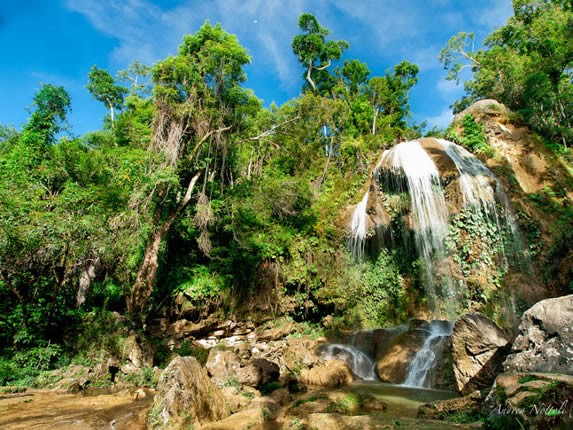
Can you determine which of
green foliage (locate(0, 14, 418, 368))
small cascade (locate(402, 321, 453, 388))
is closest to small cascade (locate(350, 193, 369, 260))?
green foliage (locate(0, 14, 418, 368))

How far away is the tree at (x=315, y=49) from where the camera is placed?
26422mm

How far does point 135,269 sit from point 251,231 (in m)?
4.67

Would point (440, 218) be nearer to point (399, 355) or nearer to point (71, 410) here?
point (399, 355)

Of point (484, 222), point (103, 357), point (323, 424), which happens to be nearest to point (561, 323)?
point (323, 424)

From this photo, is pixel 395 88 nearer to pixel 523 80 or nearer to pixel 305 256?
pixel 523 80

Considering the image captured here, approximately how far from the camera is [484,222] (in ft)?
36.9

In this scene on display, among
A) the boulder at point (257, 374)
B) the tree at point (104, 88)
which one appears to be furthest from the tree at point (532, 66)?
the tree at point (104, 88)

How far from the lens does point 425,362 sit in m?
7.50

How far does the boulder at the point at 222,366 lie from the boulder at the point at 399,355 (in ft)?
12.0

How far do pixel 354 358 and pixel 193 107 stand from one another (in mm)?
9849

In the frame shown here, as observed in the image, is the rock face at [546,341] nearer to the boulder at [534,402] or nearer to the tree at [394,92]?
the boulder at [534,402]

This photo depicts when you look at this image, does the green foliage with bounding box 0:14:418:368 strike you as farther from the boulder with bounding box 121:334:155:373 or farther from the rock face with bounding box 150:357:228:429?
the rock face with bounding box 150:357:228:429

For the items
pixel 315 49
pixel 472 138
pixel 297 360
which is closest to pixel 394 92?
pixel 315 49

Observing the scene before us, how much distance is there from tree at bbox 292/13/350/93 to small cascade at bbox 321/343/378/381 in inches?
867
